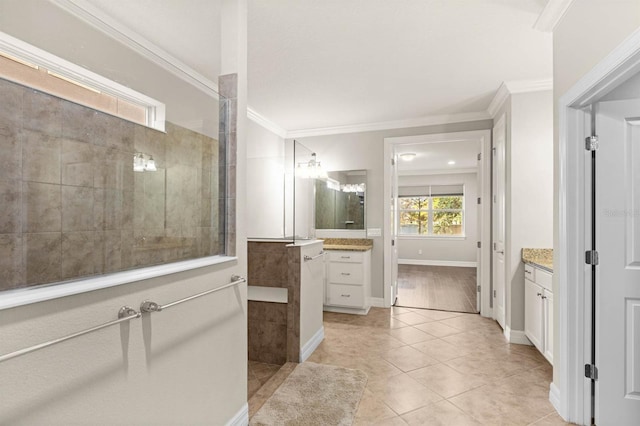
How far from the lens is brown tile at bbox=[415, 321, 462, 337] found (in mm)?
3561

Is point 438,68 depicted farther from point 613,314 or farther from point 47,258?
point 47,258

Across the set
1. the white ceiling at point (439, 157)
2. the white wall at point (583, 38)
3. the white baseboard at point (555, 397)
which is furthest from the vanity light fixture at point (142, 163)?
the white ceiling at point (439, 157)

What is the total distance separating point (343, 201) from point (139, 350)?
12.4 feet

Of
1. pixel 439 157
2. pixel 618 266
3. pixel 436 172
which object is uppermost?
pixel 439 157

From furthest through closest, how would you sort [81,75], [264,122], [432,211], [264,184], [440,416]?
[432,211], [264,122], [264,184], [440,416], [81,75]

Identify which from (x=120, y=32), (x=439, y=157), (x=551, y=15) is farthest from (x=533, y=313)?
(x=439, y=157)

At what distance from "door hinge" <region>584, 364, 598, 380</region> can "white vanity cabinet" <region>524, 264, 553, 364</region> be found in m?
0.71

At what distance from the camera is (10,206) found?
0.94 m

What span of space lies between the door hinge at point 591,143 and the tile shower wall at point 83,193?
91.4 inches

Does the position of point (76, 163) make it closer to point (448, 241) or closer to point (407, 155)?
point (407, 155)

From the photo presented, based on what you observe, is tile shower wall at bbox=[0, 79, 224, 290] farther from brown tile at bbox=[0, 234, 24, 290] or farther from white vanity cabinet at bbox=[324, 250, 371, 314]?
white vanity cabinet at bbox=[324, 250, 371, 314]

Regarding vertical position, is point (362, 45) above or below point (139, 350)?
above

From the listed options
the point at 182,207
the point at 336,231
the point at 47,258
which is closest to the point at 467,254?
the point at 336,231

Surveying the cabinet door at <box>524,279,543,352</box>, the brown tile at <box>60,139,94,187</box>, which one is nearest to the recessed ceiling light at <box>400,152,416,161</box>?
the cabinet door at <box>524,279,543,352</box>
